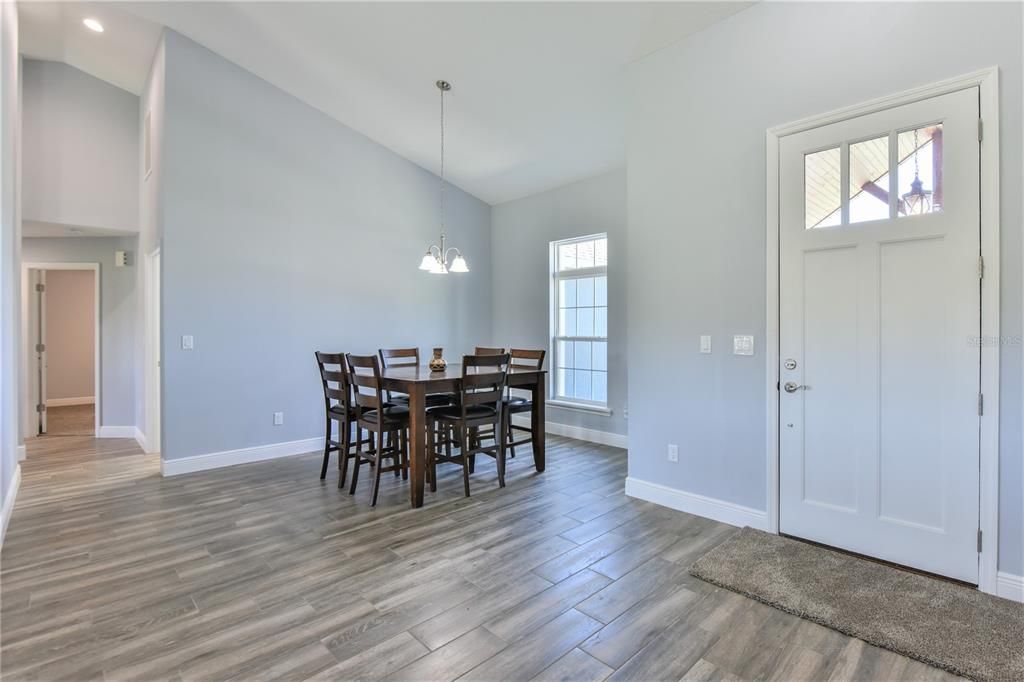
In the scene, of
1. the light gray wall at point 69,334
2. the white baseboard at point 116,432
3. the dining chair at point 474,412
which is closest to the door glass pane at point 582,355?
the dining chair at point 474,412

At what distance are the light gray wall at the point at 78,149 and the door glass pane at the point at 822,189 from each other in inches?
249

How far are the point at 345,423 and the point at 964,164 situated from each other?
3.94 metres

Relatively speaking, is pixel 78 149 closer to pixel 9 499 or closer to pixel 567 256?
pixel 9 499

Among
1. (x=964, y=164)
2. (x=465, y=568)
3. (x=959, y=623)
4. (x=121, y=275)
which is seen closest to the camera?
(x=959, y=623)

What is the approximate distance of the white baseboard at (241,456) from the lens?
411cm

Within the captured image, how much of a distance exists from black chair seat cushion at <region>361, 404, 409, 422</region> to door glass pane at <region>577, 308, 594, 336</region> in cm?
241

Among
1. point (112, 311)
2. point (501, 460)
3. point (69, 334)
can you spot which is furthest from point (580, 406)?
point (69, 334)

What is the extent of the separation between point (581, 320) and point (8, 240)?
4714mm

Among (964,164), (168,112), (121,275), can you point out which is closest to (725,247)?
(964,164)

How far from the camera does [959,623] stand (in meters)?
1.96

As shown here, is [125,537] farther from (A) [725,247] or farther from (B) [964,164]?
(B) [964,164]

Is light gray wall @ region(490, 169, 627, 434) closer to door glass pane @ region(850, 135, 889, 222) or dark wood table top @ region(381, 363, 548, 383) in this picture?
dark wood table top @ region(381, 363, 548, 383)

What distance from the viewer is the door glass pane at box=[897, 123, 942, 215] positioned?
2332 millimetres

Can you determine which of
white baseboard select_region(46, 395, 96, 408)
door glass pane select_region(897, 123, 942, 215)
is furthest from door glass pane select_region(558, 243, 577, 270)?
white baseboard select_region(46, 395, 96, 408)
